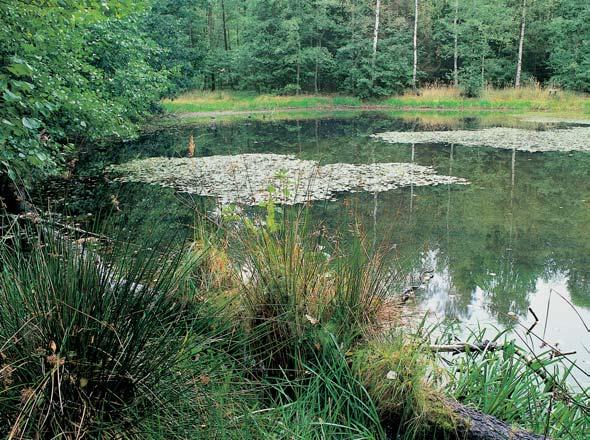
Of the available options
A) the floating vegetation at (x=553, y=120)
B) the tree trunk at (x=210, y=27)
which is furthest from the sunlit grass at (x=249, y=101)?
the floating vegetation at (x=553, y=120)

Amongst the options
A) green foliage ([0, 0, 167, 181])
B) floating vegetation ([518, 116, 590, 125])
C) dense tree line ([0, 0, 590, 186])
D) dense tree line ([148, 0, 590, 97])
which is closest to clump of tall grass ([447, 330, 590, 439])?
green foliage ([0, 0, 167, 181])

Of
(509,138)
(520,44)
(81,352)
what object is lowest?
(509,138)

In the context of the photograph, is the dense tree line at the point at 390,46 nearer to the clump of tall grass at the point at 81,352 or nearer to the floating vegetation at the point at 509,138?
the floating vegetation at the point at 509,138

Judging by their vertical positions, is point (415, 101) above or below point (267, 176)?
above

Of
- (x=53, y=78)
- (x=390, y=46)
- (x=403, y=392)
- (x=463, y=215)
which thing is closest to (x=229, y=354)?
(x=403, y=392)

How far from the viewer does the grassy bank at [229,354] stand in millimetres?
1293

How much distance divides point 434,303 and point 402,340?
1578 mm

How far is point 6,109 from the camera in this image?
105 inches

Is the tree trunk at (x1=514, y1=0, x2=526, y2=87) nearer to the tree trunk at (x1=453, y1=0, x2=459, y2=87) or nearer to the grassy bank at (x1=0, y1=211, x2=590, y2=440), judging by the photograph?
the tree trunk at (x1=453, y1=0, x2=459, y2=87)

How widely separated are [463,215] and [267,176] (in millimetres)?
2798

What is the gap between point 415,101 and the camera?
2186 cm

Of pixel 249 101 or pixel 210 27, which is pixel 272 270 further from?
pixel 210 27

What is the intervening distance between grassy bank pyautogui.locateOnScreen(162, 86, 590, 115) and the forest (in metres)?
4.62

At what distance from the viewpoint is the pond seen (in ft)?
11.4
